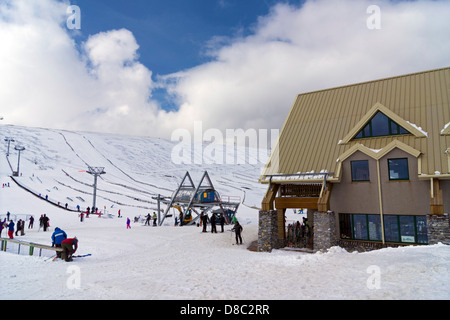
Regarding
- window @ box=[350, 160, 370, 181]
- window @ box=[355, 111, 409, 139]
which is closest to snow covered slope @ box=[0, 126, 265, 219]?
window @ box=[350, 160, 370, 181]

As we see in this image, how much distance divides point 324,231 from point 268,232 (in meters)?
3.19

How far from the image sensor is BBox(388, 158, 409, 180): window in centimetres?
1631

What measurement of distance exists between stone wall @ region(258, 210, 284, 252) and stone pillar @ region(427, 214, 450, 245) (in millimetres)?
7708

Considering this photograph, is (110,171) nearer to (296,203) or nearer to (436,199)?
(296,203)

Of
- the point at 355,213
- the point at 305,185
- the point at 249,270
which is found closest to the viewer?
the point at 249,270

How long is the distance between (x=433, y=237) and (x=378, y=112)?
25.1 feet

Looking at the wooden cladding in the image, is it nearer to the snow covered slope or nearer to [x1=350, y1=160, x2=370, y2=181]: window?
[x1=350, y1=160, x2=370, y2=181]: window

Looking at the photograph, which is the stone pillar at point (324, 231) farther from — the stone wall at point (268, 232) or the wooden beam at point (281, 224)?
the wooden beam at point (281, 224)

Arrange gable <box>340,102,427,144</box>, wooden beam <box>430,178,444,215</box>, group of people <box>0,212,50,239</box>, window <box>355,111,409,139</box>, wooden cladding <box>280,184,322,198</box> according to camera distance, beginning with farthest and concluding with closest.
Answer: group of people <box>0,212,50,239</box>
wooden cladding <box>280,184,322,198</box>
window <box>355,111,409,139</box>
gable <box>340,102,427,144</box>
wooden beam <box>430,178,444,215</box>

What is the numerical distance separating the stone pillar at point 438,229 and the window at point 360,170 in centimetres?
396

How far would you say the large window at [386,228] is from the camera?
15523mm
